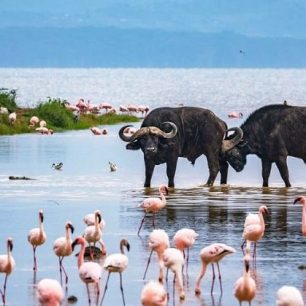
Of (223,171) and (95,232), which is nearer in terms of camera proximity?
(95,232)

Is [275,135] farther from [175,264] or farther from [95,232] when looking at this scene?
[175,264]

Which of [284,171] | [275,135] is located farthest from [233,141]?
[284,171]

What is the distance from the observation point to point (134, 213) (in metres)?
24.8

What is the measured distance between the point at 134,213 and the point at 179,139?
204 inches

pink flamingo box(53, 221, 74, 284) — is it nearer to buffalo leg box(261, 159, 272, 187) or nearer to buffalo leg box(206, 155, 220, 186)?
buffalo leg box(261, 159, 272, 187)

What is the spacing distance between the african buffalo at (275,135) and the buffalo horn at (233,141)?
105 millimetres

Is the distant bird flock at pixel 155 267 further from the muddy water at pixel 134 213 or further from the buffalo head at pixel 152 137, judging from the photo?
the buffalo head at pixel 152 137

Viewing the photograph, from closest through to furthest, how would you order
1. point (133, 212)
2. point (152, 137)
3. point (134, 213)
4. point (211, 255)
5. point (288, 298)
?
point (288, 298), point (211, 255), point (134, 213), point (133, 212), point (152, 137)

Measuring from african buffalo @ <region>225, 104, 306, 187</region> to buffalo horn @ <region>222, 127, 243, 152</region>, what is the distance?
105 millimetres

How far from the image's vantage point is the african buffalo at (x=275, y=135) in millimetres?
29781

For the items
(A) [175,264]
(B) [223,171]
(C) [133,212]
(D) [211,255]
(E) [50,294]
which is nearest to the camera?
(E) [50,294]

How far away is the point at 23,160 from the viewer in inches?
1399

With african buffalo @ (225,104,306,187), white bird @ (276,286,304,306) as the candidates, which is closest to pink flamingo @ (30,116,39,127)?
african buffalo @ (225,104,306,187)

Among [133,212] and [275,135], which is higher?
[275,135]
